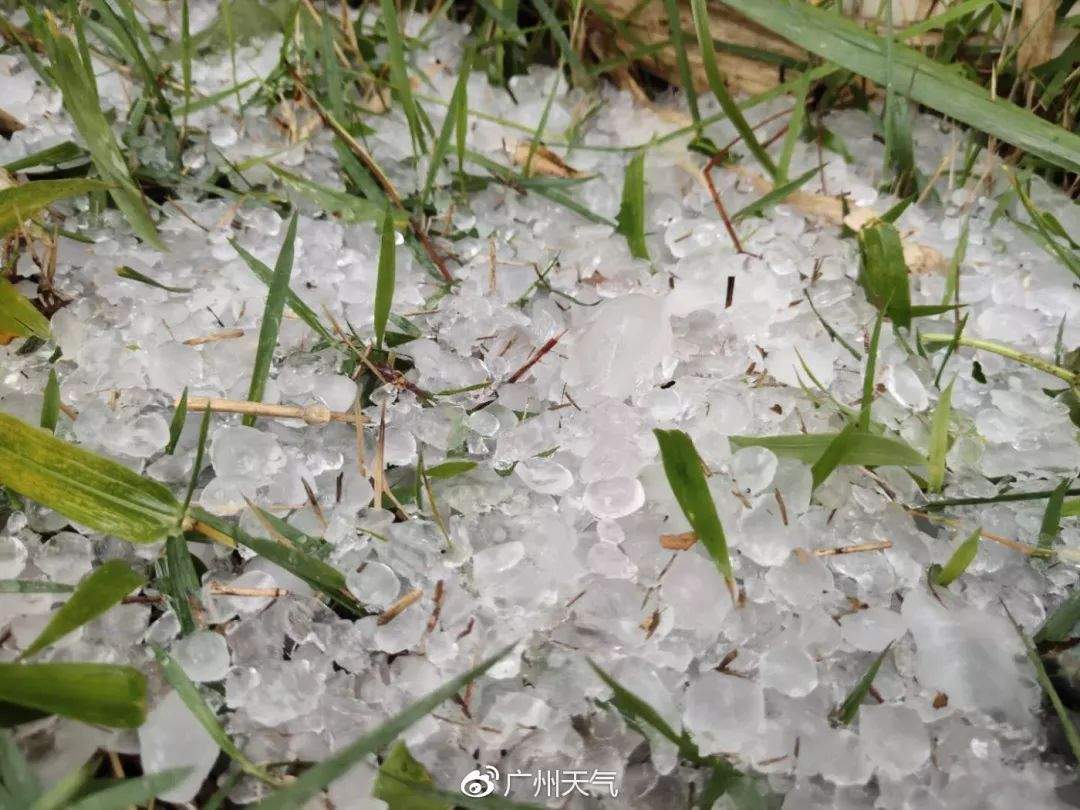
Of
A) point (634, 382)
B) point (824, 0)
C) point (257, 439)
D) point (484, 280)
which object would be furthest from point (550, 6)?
point (257, 439)

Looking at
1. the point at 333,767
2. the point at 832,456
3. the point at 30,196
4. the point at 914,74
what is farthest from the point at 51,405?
the point at 914,74

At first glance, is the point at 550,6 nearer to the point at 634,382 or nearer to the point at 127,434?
the point at 634,382

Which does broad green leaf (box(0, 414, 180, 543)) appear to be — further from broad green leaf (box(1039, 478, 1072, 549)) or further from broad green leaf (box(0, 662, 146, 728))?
broad green leaf (box(1039, 478, 1072, 549))

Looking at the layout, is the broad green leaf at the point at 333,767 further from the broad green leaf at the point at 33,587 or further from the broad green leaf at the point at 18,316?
the broad green leaf at the point at 18,316

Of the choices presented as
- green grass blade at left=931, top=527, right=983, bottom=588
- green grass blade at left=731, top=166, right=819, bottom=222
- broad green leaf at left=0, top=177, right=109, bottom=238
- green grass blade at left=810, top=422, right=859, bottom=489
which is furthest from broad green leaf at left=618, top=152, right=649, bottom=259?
broad green leaf at left=0, top=177, right=109, bottom=238

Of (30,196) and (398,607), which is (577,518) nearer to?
(398,607)

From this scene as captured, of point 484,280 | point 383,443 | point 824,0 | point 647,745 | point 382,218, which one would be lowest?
point 647,745
